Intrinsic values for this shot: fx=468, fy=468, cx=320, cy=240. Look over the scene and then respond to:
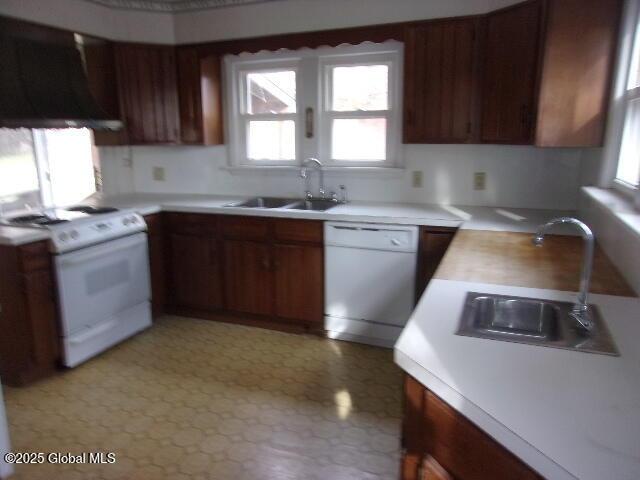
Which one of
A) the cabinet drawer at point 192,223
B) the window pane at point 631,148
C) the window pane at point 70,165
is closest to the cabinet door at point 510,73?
the window pane at point 631,148

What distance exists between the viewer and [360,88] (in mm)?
→ 3586

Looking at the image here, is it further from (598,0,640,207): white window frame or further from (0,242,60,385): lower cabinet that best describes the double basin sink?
(598,0,640,207): white window frame

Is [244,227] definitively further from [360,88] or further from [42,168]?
[42,168]

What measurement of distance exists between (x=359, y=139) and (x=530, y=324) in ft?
7.68

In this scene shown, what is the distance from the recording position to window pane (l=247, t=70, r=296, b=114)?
150 inches

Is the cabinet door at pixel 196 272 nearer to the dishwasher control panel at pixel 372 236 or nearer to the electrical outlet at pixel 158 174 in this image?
the electrical outlet at pixel 158 174

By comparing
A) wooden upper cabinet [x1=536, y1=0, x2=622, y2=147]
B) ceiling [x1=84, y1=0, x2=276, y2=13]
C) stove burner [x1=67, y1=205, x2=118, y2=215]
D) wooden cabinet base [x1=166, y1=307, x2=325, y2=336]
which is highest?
ceiling [x1=84, y1=0, x2=276, y2=13]

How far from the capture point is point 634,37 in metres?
2.28

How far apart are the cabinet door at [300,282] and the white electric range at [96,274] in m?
1.02

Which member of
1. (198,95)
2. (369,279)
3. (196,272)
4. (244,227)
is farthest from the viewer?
(198,95)

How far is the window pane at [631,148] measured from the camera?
7.16ft

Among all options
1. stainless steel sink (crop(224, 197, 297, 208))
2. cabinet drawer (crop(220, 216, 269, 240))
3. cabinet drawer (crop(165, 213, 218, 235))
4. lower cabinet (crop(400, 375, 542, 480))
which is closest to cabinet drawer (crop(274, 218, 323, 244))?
cabinet drawer (crop(220, 216, 269, 240))

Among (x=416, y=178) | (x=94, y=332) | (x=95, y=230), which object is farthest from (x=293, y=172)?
(x=94, y=332)

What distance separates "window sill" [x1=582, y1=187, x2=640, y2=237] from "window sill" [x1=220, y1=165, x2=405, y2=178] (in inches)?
52.5
